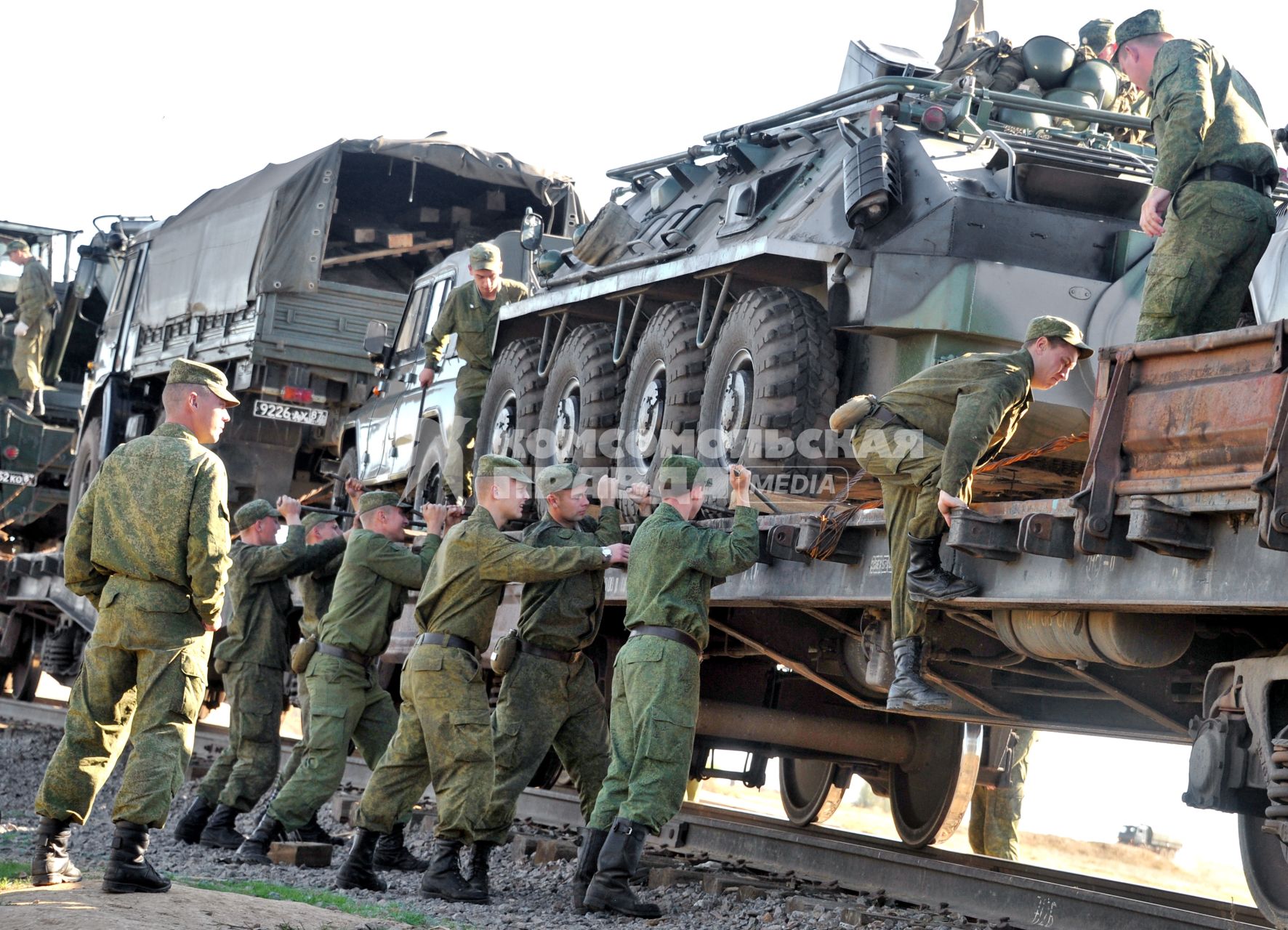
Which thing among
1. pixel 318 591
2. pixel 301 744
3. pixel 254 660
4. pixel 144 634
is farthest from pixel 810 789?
pixel 144 634

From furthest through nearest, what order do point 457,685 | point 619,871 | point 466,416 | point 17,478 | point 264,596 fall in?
point 17,478 < point 466,416 < point 264,596 < point 457,685 < point 619,871

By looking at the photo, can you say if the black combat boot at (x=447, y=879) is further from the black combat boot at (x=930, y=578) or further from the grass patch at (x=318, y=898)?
the black combat boot at (x=930, y=578)

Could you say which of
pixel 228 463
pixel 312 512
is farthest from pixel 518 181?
pixel 312 512

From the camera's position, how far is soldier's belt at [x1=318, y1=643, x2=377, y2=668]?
8930 mm

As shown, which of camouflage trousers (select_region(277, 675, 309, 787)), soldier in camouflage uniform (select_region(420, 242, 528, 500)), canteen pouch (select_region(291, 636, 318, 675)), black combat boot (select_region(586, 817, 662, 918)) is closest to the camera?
black combat boot (select_region(586, 817, 662, 918))

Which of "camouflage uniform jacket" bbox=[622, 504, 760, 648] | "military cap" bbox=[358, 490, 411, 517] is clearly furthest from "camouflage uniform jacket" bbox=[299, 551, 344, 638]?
"camouflage uniform jacket" bbox=[622, 504, 760, 648]

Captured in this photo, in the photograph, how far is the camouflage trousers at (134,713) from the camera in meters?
6.09

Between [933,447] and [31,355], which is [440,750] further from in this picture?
[31,355]

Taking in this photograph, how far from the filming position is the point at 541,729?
24.6 ft

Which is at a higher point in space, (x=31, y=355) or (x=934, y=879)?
(x=31, y=355)

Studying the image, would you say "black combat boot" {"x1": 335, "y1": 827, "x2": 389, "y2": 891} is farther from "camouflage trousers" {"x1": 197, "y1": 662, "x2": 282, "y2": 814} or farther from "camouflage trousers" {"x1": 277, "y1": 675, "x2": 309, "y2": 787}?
"camouflage trousers" {"x1": 197, "y1": 662, "x2": 282, "y2": 814}

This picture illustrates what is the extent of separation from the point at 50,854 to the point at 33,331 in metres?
13.4

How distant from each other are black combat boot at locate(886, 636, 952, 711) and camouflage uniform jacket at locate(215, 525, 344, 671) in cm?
446

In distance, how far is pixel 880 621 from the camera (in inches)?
267
